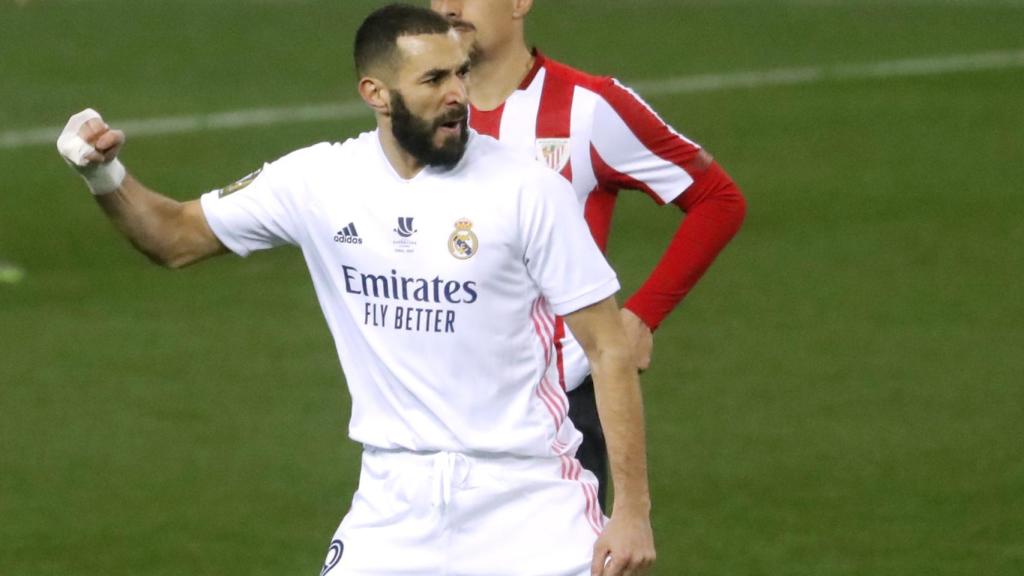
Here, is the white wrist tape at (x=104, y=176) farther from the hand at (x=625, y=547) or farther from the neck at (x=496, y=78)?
the hand at (x=625, y=547)

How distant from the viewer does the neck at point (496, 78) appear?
682cm

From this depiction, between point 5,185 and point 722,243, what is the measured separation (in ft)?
37.8

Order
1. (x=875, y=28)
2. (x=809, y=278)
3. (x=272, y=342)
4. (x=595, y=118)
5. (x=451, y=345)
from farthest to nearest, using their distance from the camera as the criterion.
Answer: (x=875, y=28) < (x=809, y=278) < (x=272, y=342) < (x=595, y=118) < (x=451, y=345)

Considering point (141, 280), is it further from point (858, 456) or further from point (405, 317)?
point (405, 317)

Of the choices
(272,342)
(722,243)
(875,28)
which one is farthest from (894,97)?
(722,243)

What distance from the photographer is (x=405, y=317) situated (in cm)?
575

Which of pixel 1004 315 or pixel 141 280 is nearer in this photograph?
pixel 1004 315

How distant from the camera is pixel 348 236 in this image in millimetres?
5828

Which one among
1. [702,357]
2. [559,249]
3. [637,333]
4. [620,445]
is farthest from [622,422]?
[702,357]

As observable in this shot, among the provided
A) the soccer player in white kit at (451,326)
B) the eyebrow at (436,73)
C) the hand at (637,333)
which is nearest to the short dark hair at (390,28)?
the soccer player in white kit at (451,326)

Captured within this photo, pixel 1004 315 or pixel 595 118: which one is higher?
pixel 595 118

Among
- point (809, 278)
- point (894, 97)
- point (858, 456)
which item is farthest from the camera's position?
point (894, 97)

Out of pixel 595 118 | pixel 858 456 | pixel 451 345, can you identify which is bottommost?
pixel 858 456

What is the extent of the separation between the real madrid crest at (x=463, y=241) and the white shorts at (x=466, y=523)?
521mm
